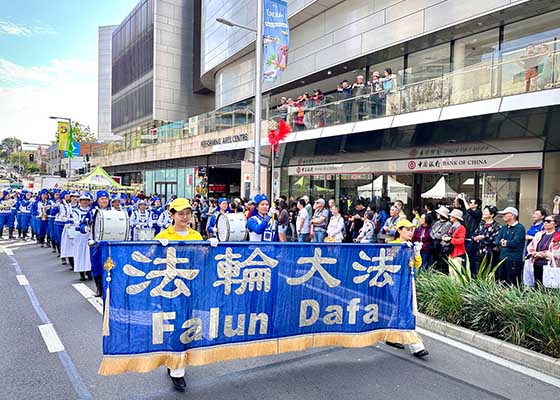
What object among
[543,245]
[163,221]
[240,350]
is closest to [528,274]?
[543,245]

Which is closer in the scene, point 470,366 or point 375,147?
point 470,366

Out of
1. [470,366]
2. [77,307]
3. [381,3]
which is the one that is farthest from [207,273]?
[381,3]

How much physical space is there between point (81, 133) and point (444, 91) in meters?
77.9

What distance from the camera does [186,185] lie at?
31656 millimetres

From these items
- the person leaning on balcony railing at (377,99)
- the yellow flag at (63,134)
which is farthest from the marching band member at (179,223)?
the yellow flag at (63,134)

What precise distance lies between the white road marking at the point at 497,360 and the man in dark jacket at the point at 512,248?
2.60 metres

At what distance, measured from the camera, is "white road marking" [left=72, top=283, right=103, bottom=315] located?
6.88 metres

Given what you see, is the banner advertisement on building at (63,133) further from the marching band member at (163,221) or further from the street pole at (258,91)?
the marching band member at (163,221)

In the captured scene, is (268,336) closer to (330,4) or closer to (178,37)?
(330,4)

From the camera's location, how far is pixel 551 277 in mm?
6094

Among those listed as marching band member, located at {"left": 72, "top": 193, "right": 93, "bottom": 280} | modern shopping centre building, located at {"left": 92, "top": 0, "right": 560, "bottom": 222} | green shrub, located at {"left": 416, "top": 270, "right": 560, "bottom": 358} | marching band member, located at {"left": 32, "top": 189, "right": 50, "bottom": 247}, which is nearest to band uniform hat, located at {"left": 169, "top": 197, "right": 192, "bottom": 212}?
green shrub, located at {"left": 416, "top": 270, "right": 560, "bottom": 358}

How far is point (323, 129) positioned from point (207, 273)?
13.0 meters

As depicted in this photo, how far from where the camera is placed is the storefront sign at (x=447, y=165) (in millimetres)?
11961

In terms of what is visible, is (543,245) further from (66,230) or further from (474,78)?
(66,230)
